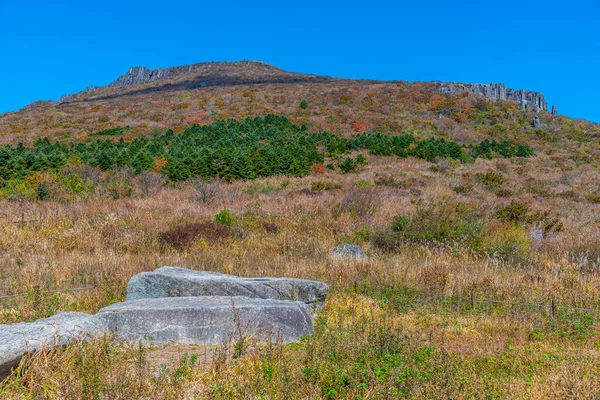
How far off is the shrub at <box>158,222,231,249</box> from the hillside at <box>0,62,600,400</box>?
49 mm

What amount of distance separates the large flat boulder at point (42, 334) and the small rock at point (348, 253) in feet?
17.2

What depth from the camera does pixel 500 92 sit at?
5416 cm

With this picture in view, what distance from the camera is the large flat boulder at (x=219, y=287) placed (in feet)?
21.2

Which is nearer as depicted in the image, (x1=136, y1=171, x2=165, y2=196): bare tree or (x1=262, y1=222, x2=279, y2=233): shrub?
(x1=262, y1=222, x2=279, y2=233): shrub

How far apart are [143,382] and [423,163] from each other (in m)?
27.5

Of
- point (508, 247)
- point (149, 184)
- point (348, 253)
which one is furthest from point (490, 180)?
point (149, 184)

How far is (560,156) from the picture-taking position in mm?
32656

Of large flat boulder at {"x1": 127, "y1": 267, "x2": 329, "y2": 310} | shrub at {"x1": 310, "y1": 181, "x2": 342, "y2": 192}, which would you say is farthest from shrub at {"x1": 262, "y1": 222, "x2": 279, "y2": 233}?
shrub at {"x1": 310, "y1": 181, "x2": 342, "y2": 192}

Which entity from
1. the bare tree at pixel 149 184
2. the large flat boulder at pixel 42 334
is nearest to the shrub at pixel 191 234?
the large flat boulder at pixel 42 334

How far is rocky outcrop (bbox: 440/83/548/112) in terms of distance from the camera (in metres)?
51.9

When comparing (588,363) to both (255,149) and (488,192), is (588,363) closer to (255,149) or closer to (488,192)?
(488,192)

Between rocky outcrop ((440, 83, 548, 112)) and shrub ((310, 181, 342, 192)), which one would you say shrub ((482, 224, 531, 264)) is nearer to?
shrub ((310, 181, 342, 192))

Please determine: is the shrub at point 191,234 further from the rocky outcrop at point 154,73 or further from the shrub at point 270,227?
the rocky outcrop at point 154,73

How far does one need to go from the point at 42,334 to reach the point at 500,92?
57.9 m
